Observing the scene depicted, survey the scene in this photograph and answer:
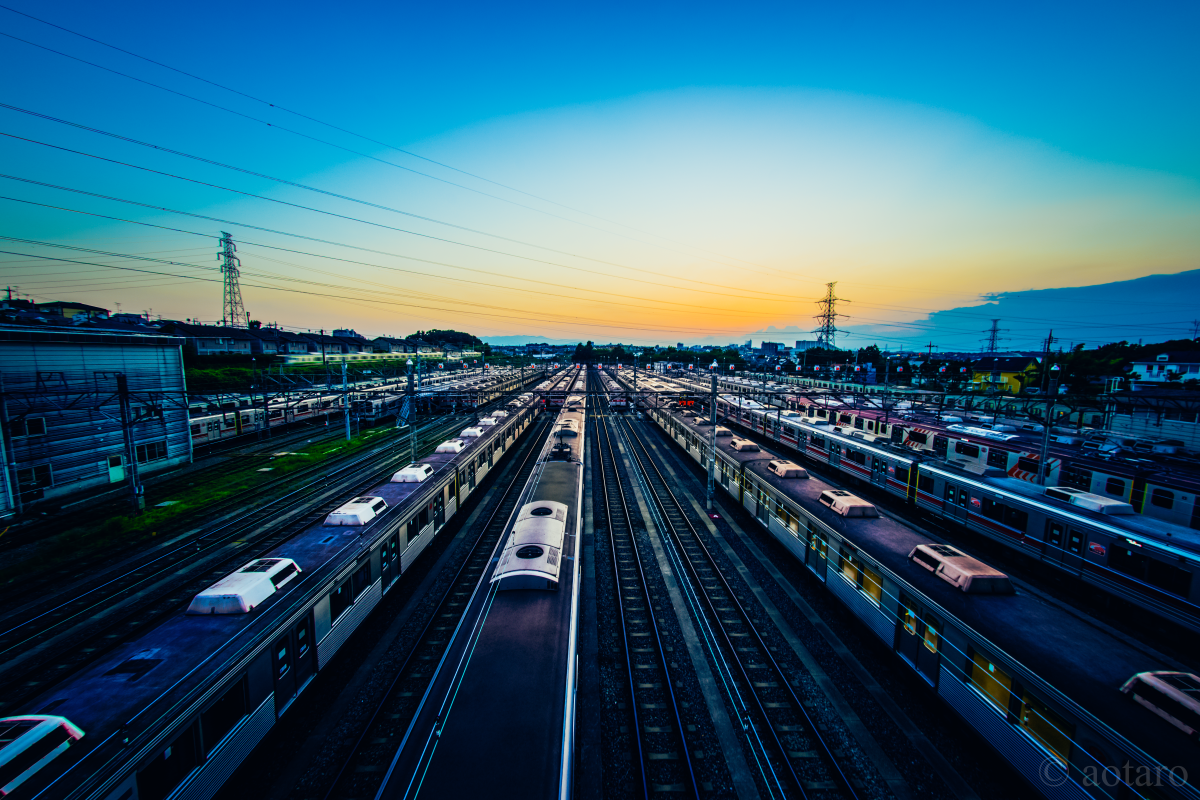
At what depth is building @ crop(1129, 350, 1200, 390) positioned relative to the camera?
47.6 metres

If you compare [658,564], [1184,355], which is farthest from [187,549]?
[1184,355]

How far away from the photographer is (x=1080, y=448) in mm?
22906

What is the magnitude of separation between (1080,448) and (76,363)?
55389mm

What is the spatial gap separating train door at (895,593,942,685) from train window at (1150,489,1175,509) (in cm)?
1584

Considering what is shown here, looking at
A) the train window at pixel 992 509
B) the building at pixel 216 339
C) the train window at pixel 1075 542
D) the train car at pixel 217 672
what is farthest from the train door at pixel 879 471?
the building at pixel 216 339

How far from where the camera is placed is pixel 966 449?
22.1m

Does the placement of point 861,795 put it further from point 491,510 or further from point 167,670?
point 491,510

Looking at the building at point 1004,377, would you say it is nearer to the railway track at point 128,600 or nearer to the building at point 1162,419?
the building at point 1162,419

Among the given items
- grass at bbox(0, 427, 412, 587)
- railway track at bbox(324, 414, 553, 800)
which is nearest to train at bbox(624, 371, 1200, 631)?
railway track at bbox(324, 414, 553, 800)

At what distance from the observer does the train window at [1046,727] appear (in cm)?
623

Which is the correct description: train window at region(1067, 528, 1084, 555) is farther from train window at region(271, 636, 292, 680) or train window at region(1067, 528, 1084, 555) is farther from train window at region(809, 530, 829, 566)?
train window at region(271, 636, 292, 680)

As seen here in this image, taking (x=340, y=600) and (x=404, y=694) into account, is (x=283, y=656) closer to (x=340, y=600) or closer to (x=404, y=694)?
(x=340, y=600)

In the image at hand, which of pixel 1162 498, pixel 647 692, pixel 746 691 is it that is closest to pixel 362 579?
pixel 647 692

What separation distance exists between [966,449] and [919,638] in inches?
725
